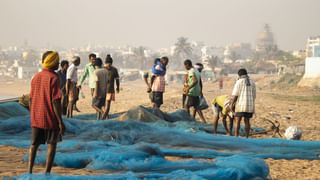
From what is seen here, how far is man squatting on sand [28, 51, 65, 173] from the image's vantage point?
13.7 ft

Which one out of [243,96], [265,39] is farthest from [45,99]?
[265,39]

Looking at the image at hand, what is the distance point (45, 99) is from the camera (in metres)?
4.20

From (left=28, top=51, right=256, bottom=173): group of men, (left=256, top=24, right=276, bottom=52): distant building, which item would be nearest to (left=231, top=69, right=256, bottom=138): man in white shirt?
(left=28, top=51, right=256, bottom=173): group of men

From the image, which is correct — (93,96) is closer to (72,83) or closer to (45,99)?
(72,83)

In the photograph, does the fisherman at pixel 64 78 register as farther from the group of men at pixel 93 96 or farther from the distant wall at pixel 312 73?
the distant wall at pixel 312 73

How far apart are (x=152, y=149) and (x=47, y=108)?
4.80 ft

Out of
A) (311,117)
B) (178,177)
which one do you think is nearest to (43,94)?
(178,177)

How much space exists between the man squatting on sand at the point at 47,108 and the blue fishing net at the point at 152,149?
419 millimetres

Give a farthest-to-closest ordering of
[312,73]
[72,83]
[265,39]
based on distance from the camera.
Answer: [265,39] → [312,73] → [72,83]

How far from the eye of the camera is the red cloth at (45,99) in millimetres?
4168

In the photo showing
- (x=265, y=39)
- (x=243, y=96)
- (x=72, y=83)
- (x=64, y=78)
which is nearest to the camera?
(x=243, y=96)

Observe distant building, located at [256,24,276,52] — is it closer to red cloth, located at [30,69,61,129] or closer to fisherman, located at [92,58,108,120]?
fisherman, located at [92,58,108,120]

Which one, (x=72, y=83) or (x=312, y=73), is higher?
(x=312, y=73)

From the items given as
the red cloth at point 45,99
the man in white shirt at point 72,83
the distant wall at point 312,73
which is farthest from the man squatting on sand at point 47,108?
the distant wall at point 312,73
